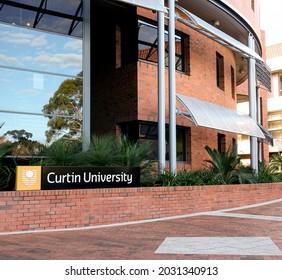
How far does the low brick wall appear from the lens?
9.34 meters

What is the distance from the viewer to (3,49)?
13820 mm

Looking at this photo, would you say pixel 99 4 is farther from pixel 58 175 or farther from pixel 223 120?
pixel 58 175

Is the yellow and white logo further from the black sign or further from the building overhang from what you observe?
the building overhang

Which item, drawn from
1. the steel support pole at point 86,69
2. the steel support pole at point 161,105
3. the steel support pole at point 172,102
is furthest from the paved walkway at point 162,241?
the steel support pole at point 86,69

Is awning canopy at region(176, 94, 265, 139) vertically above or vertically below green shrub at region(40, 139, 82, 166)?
above

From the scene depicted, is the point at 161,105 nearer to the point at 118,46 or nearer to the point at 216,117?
the point at 216,117

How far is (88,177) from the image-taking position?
10555 mm

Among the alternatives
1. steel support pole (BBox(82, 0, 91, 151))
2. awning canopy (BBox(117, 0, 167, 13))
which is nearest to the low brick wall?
steel support pole (BBox(82, 0, 91, 151))

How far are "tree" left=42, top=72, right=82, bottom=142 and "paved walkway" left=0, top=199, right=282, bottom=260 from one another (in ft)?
17.0

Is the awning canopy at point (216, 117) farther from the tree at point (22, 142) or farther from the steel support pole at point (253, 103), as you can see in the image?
the tree at point (22, 142)

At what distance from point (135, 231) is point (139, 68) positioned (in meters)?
8.01

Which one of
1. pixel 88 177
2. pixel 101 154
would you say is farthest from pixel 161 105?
pixel 88 177

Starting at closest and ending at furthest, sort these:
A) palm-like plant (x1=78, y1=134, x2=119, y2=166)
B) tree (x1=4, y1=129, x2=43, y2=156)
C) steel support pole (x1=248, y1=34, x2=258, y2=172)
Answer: palm-like plant (x1=78, y1=134, x2=119, y2=166), tree (x1=4, y1=129, x2=43, y2=156), steel support pole (x1=248, y1=34, x2=258, y2=172)

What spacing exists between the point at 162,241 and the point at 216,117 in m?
8.87
